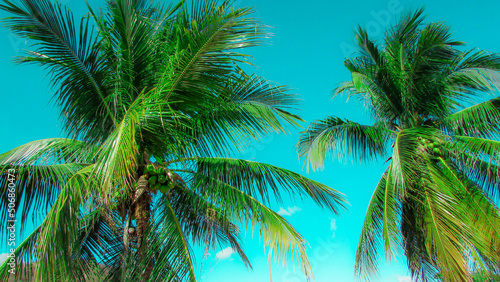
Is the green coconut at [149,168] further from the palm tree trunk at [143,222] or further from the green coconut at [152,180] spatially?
the palm tree trunk at [143,222]

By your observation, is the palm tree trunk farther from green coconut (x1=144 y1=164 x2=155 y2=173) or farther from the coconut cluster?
green coconut (x1=144 y1=164 x2=155 y2=173)

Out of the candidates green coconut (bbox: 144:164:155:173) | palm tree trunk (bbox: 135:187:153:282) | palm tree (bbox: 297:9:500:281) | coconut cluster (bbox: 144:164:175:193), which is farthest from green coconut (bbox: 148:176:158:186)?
palm tree (bbox: 297:9:500:281)

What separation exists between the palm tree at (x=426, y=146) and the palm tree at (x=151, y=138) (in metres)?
2.20

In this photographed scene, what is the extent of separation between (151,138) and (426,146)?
567 cm

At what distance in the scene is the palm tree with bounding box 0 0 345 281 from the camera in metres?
5.12

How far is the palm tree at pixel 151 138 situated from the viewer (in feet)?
16.8

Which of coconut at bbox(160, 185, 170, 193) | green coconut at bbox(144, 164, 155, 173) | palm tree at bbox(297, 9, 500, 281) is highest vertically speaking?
palm tree at bbox(297, 9, 500, 281)

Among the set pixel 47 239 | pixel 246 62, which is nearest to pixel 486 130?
pixel 246 62

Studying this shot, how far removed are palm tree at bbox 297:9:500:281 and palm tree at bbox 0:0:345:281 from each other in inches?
86.8

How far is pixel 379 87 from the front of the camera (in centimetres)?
974

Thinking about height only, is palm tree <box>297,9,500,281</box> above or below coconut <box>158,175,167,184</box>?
above

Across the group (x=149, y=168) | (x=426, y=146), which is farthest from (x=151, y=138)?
(x=426, y=146)

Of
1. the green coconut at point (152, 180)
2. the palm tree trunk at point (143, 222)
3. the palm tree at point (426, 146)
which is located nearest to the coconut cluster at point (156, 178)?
the green coconut at point (152, 180)

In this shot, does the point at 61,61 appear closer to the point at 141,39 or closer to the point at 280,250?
the point at 141,39
